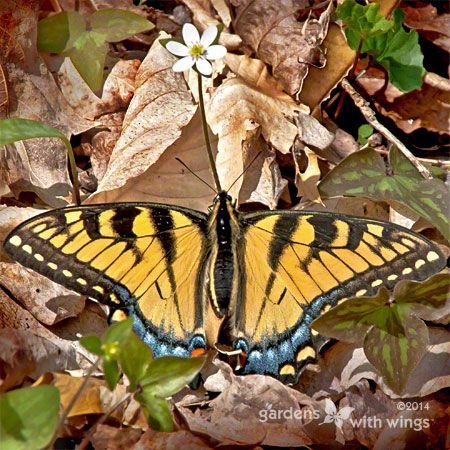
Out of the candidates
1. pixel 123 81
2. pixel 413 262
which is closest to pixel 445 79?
pixel 413 262

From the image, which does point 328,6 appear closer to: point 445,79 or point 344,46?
point 344,46

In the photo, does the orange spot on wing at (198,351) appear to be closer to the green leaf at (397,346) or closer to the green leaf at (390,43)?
the green leaf at (397,346)

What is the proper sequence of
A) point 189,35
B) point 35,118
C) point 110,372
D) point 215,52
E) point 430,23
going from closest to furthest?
1. point 110,372
2. point 215,52
3. point 189,35
4. point 35,118
5. point 430,23

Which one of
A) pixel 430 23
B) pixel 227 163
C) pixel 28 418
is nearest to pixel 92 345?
pixel 28 418

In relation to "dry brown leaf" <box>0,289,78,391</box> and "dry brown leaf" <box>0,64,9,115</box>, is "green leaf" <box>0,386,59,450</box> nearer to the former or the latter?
"dry brown leaf" <box>0,289,78,391</box>

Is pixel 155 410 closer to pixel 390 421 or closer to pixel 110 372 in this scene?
pixel 110 372
